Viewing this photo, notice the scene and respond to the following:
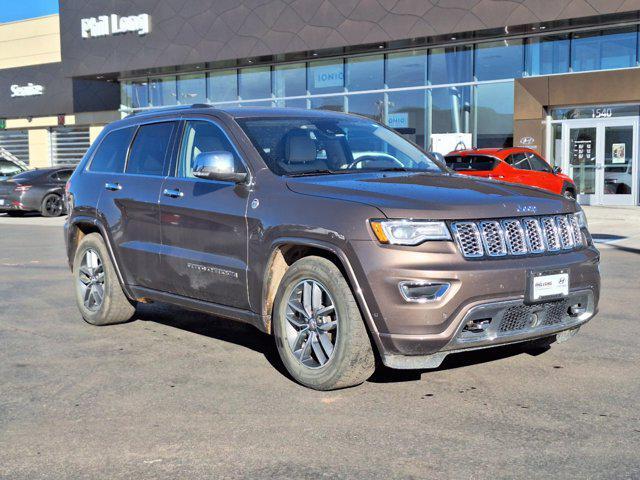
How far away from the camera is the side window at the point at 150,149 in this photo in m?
6.10

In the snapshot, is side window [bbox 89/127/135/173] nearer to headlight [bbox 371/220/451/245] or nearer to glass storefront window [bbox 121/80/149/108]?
headlight [bbox 371/220/451/245]

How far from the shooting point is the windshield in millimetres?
5359

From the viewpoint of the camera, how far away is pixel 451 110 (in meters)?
25.5

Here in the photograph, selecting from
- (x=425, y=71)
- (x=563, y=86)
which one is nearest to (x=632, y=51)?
(x=563, y=86)

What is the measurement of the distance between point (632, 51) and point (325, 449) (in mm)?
21413

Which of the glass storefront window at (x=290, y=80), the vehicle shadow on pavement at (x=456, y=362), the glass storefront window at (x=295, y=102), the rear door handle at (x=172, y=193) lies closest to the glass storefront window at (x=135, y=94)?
the glass storefront window at (x=290, y=80)

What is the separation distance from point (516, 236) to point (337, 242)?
104 centimetres

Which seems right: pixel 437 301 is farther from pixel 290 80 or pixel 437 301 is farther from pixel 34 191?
pixel 290 80

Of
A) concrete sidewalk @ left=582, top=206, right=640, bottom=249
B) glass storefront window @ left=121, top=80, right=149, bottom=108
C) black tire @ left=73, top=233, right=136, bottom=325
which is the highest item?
glass storefront window @ left=121, top=80, right=149, bottom=108

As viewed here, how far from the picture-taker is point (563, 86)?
75.6 ft

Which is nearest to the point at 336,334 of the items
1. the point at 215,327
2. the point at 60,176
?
the point at 215,327

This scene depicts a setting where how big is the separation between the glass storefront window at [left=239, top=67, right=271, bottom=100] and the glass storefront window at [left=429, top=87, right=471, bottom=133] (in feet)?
22.7

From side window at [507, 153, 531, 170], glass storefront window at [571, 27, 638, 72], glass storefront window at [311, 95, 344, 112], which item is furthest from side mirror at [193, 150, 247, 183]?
glass storefront window at [311, 95, 344, 112]

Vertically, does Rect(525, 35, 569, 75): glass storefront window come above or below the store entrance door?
above
